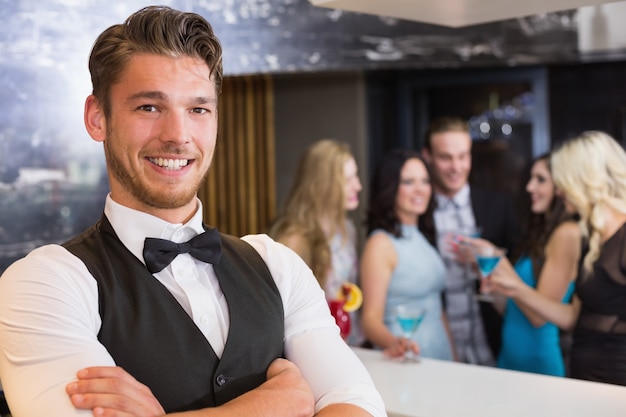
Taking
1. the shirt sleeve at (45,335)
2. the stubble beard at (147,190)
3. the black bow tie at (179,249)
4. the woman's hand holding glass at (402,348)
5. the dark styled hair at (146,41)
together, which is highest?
the dark styled hair at (146,41)

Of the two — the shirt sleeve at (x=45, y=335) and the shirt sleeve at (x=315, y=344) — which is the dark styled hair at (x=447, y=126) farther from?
the shirt sleeve at (x=45, y=335)

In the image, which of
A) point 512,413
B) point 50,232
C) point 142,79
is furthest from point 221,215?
point 142,79

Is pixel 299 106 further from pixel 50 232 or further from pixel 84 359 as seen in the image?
pixel 84 359

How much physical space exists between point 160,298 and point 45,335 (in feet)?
0.75

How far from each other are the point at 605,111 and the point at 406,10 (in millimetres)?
3460

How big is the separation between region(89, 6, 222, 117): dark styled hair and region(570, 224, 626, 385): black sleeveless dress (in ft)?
6.67

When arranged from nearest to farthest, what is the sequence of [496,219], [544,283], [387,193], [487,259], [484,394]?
[484,394] < [487,259] < [544,283] < [387,193] < [496,219]

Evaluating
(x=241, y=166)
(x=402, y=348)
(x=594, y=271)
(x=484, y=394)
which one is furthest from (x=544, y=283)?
(x=241, y=166)

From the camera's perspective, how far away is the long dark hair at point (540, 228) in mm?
3699

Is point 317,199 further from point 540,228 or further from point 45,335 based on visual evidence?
point 45,335

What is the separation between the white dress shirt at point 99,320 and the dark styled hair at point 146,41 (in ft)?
0.84

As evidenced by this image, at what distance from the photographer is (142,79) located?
59.7 inches

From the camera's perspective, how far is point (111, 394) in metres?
1.35

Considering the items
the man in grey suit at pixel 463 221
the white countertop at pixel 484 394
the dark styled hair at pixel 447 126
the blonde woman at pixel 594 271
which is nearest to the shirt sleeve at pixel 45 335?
the white countertop at pixel 484 394
